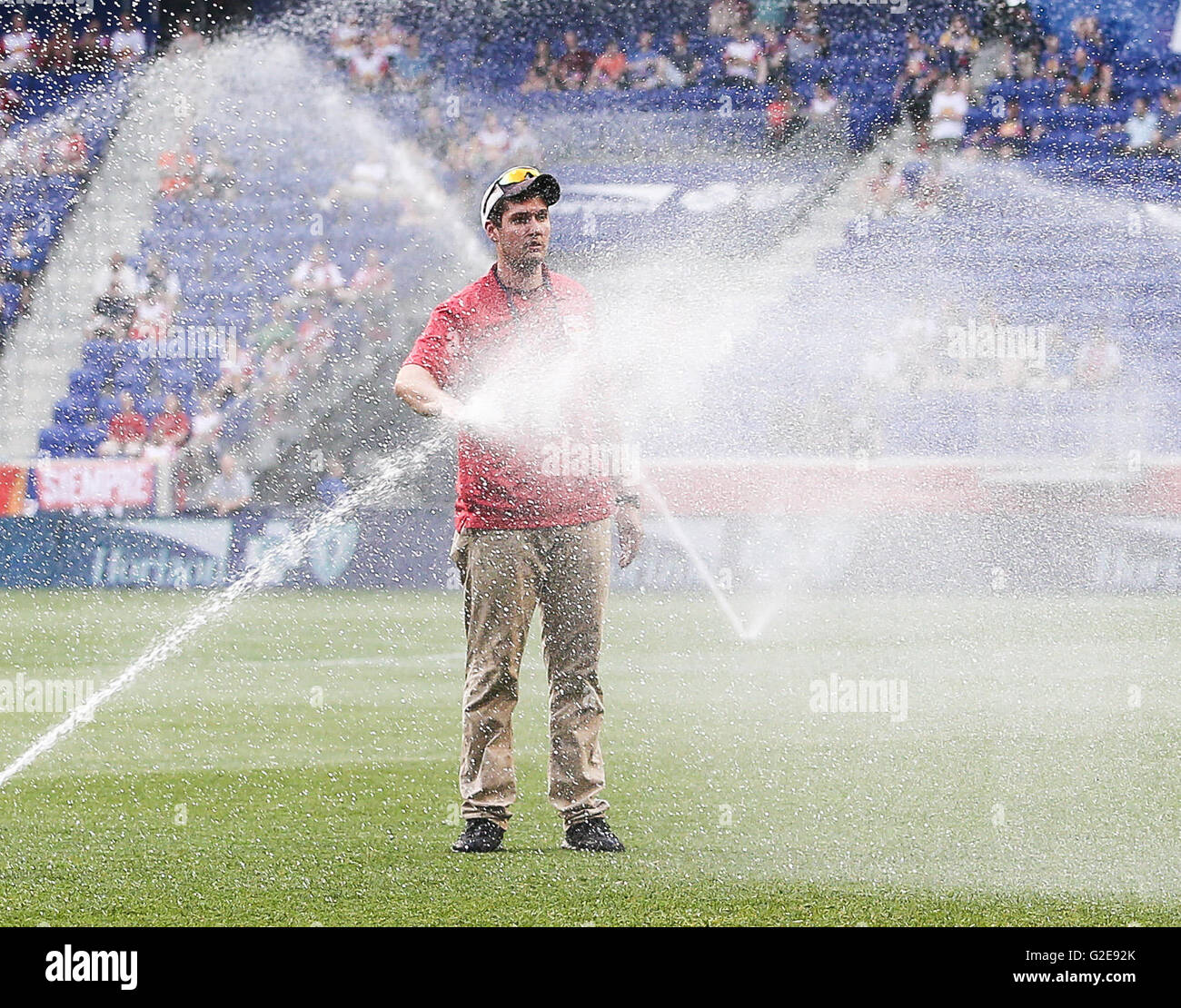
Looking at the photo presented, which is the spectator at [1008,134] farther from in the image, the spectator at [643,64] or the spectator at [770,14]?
the spectator at [643,64]

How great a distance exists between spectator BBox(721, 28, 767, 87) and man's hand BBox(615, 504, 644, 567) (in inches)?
429

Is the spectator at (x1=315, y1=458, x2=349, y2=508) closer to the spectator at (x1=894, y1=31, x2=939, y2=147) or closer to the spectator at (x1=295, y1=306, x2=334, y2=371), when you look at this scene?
the spectator at (x1=295, y1=306, x2=334, y2=371)

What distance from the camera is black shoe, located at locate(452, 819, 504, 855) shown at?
3.95 metres

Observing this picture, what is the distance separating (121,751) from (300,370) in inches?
320

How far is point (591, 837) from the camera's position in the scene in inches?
157

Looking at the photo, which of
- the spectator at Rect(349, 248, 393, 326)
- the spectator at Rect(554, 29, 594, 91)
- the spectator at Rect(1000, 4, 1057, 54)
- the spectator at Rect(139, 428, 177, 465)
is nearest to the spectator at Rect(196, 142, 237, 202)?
the spectator at Rect(349, 248, 393, 326)

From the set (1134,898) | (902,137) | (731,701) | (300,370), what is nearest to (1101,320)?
(902,137)

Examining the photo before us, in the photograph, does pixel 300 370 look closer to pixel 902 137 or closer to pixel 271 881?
pixel 902 137

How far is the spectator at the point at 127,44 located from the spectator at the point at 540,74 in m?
3.45

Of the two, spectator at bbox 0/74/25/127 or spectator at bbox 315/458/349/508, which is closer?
spectator at bbox 315/458/349/508

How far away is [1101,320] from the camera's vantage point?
13.3m

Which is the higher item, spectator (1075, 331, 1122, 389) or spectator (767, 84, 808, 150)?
spectator (767, 84, 808, 150)

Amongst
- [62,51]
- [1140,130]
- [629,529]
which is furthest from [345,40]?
[629,529]

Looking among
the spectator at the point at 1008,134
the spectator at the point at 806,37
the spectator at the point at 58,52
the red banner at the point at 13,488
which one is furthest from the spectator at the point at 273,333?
the spectator at the point at 1008,134
